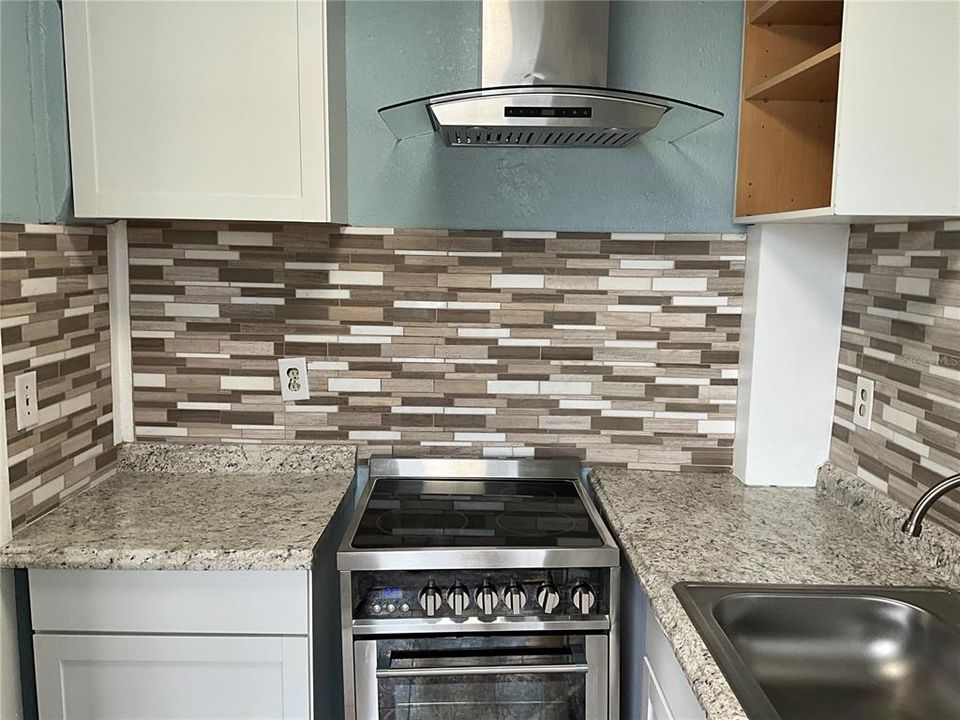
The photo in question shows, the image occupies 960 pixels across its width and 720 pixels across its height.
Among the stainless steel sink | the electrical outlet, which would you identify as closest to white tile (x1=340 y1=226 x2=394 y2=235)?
the electrical outlet

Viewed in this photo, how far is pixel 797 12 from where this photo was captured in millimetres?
1957

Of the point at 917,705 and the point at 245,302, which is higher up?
the point at 245,302

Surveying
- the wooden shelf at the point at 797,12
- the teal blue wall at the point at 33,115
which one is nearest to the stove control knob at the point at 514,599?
the teal blue wall at the point at 33,115

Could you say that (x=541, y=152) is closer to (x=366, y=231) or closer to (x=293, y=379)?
(x=366, y=231)

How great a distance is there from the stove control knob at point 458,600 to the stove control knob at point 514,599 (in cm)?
8

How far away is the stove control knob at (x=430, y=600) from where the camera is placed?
5.64ft

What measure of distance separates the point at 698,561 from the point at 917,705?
43 cm

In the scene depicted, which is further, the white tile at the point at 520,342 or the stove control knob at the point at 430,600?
the white tile at the point at 520,342

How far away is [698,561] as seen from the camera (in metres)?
1.62

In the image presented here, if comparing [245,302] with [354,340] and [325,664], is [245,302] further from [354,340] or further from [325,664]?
[325,664]

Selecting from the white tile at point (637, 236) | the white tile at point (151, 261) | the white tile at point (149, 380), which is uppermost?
the white tile at point (637, 236)

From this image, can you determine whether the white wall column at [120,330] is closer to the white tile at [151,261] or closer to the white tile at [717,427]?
the white tile at [151,261]

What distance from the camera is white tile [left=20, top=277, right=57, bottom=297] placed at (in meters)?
1.72

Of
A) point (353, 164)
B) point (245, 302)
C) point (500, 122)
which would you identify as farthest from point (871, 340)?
point (245, 302)
